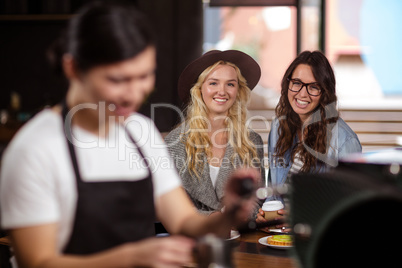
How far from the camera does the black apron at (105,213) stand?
950mm

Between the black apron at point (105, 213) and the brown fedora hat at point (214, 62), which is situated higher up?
the brown fedora hat at point (214, 62)

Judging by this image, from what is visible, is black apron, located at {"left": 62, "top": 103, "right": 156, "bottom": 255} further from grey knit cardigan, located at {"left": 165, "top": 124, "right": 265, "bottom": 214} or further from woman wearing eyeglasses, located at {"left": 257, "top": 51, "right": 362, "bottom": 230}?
woman wearing eyeglasses, located at {"left": 257, "top": 51, "right": 362, "bottom": 230}

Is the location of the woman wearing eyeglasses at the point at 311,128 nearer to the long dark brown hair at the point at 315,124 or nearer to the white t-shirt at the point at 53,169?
the long dark brown hair at the point at 315,124

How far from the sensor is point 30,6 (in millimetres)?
4633

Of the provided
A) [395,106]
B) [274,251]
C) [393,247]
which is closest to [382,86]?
[395,106]

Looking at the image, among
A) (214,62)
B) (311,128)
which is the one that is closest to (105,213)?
(214,62)

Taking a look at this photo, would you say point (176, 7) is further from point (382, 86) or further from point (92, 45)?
point (92, 45)

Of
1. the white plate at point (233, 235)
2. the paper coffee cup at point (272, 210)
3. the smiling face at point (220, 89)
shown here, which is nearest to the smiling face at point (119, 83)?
the white plate at point (233, 235)

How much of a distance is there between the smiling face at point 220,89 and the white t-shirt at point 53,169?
49.5 inches

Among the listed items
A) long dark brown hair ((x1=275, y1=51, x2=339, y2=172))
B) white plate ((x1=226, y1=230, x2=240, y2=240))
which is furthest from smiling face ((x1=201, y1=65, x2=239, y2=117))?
white plate ((x1=226, y1=230, x2=240, y2=240))

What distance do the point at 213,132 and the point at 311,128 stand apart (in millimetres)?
514

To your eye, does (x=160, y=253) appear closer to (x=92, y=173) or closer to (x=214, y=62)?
(x=92, y=173)

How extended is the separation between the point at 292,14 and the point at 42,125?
534 cm

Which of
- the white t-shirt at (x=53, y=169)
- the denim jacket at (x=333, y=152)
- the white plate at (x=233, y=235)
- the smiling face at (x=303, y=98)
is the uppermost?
the smiling face at (x=303, y=98)
